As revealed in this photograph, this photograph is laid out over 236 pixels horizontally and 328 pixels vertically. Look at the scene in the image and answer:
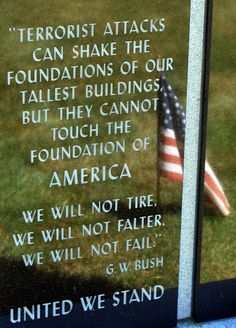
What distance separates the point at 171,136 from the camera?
21.9 ft

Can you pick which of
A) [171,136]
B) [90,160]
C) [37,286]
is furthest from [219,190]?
[37,286]

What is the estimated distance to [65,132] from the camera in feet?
20.8

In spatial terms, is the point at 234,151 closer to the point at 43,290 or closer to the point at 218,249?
the point at 218,249

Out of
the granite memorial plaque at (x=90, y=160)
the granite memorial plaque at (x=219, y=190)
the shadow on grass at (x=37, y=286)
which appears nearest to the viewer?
the granite memorial plaque at (x=90, y=160)

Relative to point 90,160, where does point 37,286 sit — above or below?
below

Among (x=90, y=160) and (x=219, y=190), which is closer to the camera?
(x=90, y=160)

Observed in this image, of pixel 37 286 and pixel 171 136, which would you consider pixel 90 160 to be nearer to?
pixel 171 136

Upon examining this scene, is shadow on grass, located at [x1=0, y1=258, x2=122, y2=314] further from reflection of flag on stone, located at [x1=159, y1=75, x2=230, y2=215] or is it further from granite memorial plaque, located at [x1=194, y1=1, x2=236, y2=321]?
reflection of flag on stone, located at [x1=159, y1=75, x2=230, y2=215]

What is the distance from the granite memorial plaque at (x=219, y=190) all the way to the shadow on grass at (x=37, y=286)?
0.85 m

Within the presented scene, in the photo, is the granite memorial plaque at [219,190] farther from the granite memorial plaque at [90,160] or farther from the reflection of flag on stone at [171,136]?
the granite memorial plaque at [90,160]

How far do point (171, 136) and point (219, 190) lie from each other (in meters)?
0.61

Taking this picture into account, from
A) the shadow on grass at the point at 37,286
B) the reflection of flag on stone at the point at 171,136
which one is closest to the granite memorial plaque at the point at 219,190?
the reflection of flag on stone at the point at 171,136

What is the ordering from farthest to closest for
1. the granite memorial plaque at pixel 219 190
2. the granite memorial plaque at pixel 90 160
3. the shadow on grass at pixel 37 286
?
the granite memorial plaque at pixel 219 190 < the shadow on grass at pixel 37 286 < the granite memorial plaque at pixel 90 160

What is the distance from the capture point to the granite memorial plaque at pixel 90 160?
6.12m
